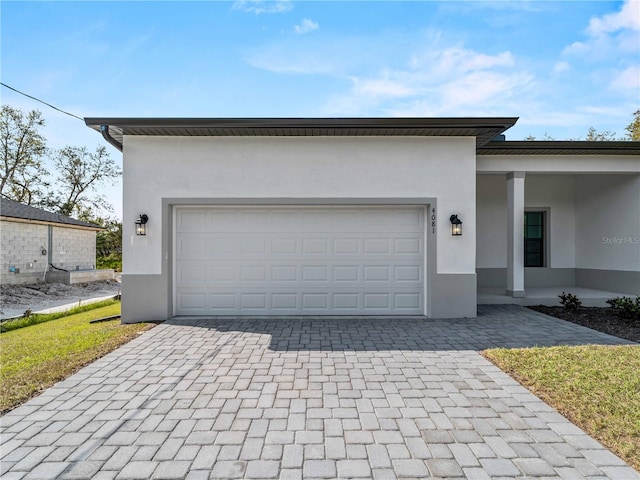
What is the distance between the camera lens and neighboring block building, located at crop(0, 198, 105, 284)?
A: 12766 mm

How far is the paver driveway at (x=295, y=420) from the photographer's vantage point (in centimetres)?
223

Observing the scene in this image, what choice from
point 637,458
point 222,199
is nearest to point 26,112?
point 222,199

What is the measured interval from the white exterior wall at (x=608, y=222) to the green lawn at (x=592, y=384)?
181 inches

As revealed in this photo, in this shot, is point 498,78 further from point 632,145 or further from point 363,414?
point 363,414

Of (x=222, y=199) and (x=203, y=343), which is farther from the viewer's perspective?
(x=222, y=199)

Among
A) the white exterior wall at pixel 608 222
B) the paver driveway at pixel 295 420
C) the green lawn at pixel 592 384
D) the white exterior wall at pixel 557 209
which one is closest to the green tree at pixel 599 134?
the white exterior wall at pixel 557 209

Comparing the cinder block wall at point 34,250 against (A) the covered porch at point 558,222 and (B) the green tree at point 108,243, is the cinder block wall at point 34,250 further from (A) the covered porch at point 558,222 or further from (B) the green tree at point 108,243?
(A) the covered porch at point 558,222

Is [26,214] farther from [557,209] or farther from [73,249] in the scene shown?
[557,209]

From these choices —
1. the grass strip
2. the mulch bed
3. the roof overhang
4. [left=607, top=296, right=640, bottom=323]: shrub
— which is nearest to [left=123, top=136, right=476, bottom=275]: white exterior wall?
the roof overhang

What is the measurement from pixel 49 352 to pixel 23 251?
12.2 metres

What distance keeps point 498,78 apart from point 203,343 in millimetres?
9562

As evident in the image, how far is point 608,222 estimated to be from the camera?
8.41 meters

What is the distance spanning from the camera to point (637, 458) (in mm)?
2287

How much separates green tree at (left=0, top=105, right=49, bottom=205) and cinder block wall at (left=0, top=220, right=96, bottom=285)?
35.9ft
